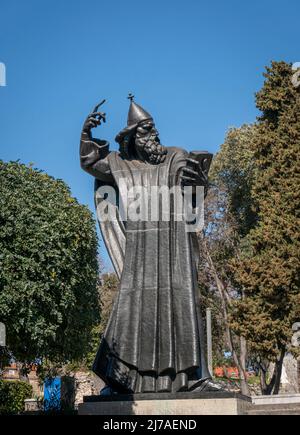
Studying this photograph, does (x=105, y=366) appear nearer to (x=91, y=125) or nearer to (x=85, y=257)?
(x=91, y=125)

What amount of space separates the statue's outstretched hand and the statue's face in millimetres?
658

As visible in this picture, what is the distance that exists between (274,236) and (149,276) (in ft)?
60.6

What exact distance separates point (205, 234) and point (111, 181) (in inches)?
924

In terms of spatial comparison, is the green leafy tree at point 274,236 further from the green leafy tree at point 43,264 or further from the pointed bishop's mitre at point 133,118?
the pointed bishop's mitre at point 133,118

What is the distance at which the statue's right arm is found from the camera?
1047cm

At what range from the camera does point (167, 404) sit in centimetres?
854

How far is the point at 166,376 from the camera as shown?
9.07m

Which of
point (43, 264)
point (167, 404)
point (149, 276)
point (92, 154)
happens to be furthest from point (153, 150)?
point (43, 264)

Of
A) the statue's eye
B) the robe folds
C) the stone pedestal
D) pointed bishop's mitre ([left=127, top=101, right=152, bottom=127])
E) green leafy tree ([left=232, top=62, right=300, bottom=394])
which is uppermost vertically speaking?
green leafy tree ([left=232, top=62, right=300, bottom=394])

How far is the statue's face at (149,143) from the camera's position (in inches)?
414

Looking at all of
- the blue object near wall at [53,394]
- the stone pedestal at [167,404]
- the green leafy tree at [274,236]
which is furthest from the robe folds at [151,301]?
the green leafy tree at [274,236]

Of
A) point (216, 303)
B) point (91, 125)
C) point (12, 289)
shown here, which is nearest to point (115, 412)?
point (91, 125)

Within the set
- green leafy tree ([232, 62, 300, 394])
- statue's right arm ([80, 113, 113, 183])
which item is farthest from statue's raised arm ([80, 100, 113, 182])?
green leafy tree ([232, 62, 300, 394])

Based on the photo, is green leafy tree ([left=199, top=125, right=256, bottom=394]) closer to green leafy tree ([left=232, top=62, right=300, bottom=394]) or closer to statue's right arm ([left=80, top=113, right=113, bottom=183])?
green leafy tree ([left=232, top=62, right=300, bottom=394])
